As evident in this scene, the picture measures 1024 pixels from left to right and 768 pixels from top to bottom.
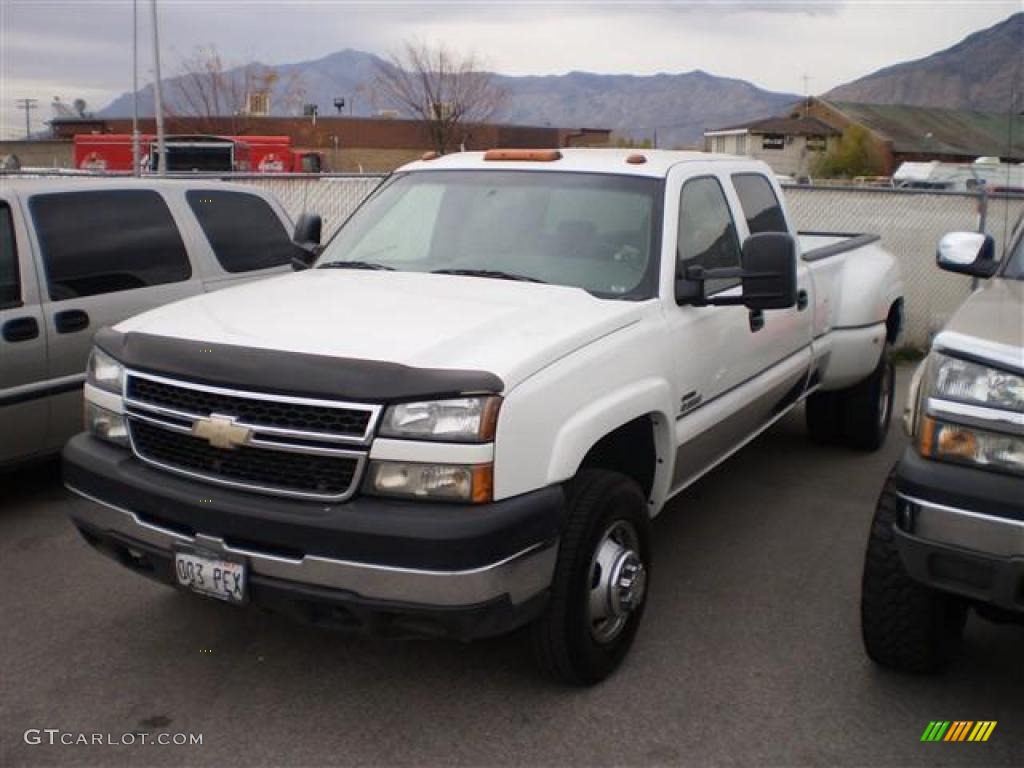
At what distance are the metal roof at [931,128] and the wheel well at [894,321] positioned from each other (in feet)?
257

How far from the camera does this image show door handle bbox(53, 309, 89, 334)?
18.6 ft

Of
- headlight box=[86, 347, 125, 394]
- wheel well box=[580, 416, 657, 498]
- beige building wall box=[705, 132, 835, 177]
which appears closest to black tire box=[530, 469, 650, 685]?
wheel well box=[580, 416, 657, 498]

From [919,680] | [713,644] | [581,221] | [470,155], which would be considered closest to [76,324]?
[470,155]

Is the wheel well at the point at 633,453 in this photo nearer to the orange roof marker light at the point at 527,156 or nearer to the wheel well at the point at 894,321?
the orange roof marker light at the point at 527,156

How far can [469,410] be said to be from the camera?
3154mm

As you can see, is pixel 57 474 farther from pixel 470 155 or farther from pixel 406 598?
pixel 406 598

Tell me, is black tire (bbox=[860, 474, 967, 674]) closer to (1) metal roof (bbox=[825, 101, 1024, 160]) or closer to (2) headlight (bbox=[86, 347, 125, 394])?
(2) headlight (bbox=[86, 347, 125, 394])

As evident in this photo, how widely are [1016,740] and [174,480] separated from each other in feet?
9.62

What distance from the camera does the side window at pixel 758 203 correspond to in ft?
17.4

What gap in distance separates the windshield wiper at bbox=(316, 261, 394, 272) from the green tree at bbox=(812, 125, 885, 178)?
7398cm

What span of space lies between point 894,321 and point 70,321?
17.6 ft

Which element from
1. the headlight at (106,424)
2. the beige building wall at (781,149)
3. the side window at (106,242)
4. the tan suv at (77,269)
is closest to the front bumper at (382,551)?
the headlight at (106,424)

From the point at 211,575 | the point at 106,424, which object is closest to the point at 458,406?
the point at 211,575

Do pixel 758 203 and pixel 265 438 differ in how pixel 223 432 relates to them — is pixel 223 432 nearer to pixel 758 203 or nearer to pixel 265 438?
pixel 265 438
